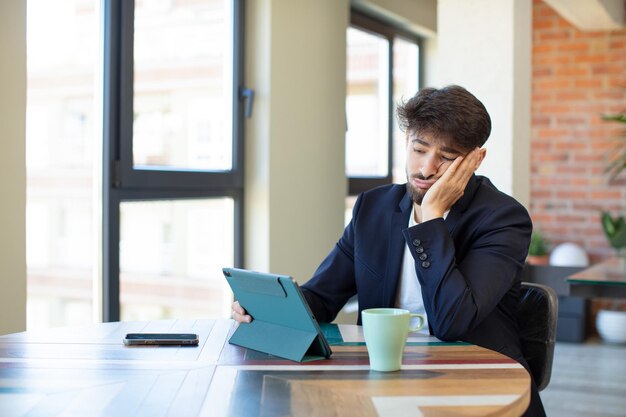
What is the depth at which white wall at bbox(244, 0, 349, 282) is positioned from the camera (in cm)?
410

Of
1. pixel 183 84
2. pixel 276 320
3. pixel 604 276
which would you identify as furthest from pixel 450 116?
pixel 183 84

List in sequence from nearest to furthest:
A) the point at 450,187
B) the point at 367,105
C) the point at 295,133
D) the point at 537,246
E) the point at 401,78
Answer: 1. the point at 450,187
2. the point at 295,133
3. the point at 367,105
4. the point at 401,78
5. the point at 537,246

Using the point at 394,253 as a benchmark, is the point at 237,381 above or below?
below

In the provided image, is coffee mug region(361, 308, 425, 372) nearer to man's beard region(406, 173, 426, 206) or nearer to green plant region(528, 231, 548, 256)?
man's beard region(406, 173, 426, 206)

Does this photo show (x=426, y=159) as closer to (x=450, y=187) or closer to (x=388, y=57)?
(x=450, y=187)

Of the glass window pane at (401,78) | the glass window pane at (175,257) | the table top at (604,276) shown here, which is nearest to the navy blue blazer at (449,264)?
the table top at (604,276)

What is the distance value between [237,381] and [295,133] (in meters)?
2.98

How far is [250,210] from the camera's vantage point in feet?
13.6

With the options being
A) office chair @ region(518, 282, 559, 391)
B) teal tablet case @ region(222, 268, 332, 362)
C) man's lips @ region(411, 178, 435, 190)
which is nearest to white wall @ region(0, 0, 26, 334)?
teal tablet case @ region(222, 268, 332, 362)

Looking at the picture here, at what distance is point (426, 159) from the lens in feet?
6.62

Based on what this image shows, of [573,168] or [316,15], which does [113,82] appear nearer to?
[316,15]

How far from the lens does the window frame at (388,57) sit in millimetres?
5234

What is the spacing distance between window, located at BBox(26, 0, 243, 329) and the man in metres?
1.37

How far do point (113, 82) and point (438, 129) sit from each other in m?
1.73
